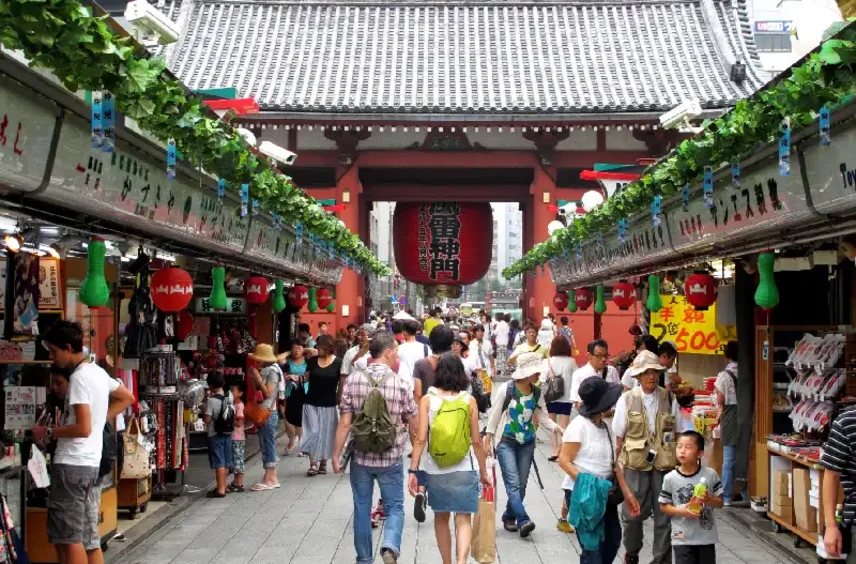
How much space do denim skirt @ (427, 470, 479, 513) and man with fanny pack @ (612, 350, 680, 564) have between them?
45.0 inches

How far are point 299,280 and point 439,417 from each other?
10.5 metres

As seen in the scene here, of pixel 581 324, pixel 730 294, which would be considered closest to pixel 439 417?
pixel 730 294

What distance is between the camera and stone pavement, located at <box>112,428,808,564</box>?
8.40 metres

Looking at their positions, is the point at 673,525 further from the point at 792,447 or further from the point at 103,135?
the point at 103,135

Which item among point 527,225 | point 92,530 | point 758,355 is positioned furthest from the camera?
point 527,225

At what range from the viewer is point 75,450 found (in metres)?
6.66

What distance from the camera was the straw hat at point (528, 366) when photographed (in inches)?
346

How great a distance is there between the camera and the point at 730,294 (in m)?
12.0

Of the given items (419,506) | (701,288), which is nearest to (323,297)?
(701,288)

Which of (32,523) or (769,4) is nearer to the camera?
(32,523)

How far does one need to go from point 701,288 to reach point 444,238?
68.8 feet

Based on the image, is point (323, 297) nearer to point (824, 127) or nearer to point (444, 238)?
point (444, 238)

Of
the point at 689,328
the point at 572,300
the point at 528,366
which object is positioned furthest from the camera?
the point at 572,300

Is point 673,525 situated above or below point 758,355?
below
